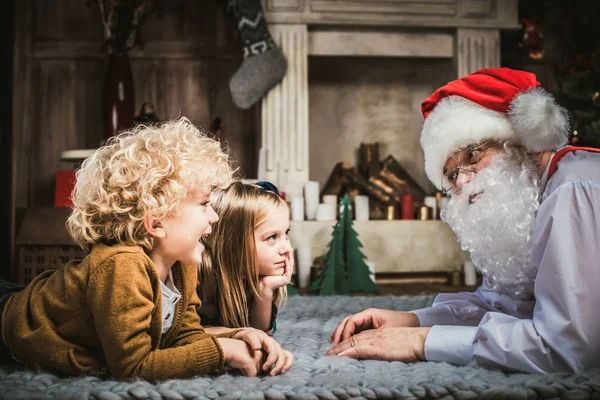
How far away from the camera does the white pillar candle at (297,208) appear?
10.8ft

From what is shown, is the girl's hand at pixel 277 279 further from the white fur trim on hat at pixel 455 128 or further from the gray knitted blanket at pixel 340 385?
the white fur trim on hat at pixel 455 128

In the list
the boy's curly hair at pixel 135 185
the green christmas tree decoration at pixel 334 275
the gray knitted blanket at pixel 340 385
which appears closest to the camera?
the gray knitted blanket at pixel 340 385

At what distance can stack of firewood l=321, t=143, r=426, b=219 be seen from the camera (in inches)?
141

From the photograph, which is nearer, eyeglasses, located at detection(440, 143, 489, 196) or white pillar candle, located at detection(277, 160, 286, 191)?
eyeglasses, located at detection(440, 143, 489, 196)

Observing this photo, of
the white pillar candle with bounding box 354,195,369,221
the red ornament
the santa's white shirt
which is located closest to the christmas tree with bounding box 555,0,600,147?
the red ornament

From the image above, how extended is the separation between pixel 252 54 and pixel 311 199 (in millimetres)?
911

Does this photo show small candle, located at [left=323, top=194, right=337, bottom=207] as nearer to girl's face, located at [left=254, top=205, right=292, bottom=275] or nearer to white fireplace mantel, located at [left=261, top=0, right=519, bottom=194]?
white fireplace mantel, located at [left=261, top=0, right=519, bottom=194]

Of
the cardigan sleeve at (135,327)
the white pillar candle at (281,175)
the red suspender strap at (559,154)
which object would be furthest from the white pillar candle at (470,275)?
the cardigan sleeve at (135,327)

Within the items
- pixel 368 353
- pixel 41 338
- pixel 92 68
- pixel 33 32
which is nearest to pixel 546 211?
pixel 368 353

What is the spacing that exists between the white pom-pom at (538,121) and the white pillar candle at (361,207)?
2066 millimetres

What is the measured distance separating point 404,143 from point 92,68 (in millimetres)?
2145

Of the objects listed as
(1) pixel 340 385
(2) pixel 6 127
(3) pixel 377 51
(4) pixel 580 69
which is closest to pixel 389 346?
(1) pixel 340 385

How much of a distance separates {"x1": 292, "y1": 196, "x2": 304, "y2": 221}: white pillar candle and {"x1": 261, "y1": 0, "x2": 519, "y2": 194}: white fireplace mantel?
9 cm

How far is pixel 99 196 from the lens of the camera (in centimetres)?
111
